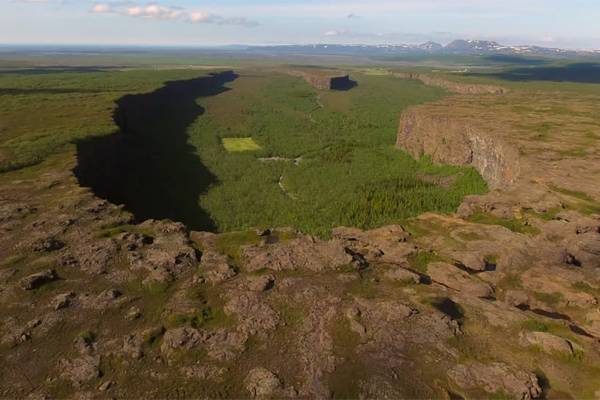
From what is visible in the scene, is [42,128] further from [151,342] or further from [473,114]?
[473,114]

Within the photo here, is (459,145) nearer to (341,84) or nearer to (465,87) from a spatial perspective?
(465,87)

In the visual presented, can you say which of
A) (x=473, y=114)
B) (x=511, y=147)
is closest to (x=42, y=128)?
(x=511, y=147)

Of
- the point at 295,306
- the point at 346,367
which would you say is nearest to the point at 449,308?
the point at 346,367

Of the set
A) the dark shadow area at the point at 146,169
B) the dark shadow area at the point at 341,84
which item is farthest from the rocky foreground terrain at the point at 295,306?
the dark shadow area at the point at 341,84

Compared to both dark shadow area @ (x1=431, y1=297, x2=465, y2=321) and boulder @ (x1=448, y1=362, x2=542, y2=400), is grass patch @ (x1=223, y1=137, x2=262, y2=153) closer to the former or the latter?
dark shadow area @ (x1=431, y1=297, x2=465, y2=321)

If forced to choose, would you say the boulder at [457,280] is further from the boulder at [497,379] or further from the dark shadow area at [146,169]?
the dark shadow area at [146,169]
